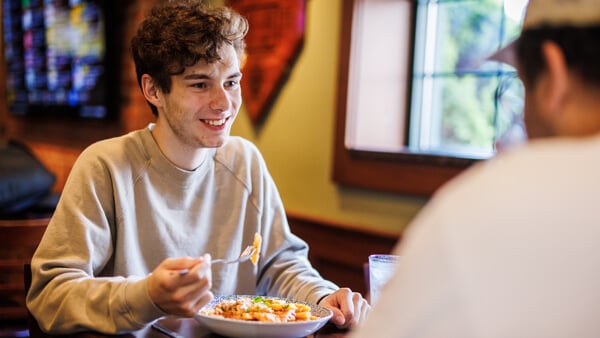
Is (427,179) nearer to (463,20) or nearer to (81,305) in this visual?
(463,20)

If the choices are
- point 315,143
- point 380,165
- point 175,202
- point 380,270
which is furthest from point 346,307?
point 315,143

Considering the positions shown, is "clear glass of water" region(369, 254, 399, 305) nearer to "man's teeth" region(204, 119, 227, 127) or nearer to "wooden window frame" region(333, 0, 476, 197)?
"man's teeth" region(204, 119, 227, 127)

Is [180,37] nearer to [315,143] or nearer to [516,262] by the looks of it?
[516,262]

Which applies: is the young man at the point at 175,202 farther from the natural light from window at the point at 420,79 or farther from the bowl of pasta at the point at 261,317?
the natural light from window at the point at 420,79

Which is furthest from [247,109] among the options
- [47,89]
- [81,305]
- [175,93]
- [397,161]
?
[47,89]

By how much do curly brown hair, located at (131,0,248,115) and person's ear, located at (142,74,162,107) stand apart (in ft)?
0.05

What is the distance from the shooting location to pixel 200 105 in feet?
5.07

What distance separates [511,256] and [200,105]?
1.07 metres

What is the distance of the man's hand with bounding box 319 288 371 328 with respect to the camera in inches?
51.5

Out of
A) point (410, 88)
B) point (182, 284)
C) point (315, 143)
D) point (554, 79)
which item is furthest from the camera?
point (315, 143)

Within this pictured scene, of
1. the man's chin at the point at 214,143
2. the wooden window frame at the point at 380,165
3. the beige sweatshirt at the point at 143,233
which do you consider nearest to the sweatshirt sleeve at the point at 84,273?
the beige sweatshirt at the point at 143,233

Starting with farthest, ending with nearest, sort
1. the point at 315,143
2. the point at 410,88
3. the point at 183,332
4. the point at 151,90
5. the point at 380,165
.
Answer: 1. the point at 315,143
2. the point at 410,88
3. the point at 380,165
4. the point at 151,90
5. the point at 183,332

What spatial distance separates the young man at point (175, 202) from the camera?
51.7 inches

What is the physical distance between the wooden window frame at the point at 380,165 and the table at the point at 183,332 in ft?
3.65
